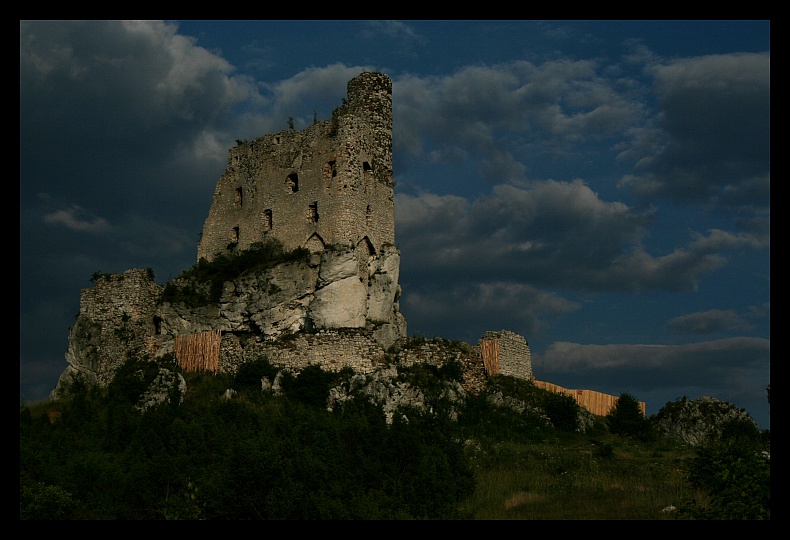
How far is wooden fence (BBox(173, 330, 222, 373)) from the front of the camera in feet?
114

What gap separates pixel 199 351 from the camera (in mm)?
35031

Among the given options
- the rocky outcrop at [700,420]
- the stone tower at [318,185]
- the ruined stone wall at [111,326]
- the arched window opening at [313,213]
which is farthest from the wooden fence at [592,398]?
the ruined stone wall at [111,326]

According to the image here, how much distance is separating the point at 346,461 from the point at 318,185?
16676 mm

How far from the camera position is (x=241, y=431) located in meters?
26.3

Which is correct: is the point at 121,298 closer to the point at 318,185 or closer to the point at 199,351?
the point at 199,351

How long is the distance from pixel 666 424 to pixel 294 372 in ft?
46.4

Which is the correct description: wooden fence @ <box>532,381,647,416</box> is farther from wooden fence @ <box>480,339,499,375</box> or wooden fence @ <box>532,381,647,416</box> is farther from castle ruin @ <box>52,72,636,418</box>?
wooden fence @ <box>480,339,499,375</box>

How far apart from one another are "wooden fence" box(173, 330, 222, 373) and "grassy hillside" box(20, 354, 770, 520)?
3.52 feet

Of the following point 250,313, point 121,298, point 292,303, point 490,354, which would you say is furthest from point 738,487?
point 121,298

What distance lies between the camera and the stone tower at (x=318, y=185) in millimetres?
36906

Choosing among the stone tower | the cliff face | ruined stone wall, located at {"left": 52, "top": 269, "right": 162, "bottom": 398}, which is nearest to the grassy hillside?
the cliff face

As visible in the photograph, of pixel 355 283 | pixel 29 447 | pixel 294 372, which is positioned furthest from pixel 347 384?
pixel 29 447

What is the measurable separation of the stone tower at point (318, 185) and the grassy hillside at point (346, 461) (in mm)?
6783

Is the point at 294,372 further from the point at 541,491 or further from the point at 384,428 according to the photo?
the point at 541,491
